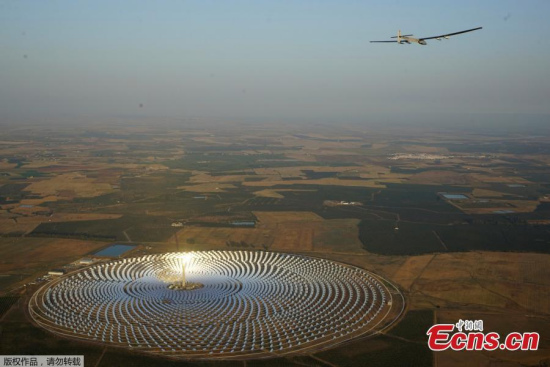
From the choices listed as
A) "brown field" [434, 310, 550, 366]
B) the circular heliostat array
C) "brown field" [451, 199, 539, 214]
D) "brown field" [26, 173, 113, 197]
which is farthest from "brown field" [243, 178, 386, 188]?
"brown field" [434, 310, 550, 366]

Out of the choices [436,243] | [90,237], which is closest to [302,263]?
[436,243]

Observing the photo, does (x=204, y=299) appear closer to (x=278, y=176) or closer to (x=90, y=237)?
(x=90, y=237)

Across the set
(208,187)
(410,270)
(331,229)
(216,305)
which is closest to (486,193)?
(331,229)

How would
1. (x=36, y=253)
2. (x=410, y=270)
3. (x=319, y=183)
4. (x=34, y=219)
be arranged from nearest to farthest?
(x=410, y=270)
(x=36, y=253)
(x=34, y=219)
(x=319, y=183)

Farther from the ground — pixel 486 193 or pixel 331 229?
pixel 486 193

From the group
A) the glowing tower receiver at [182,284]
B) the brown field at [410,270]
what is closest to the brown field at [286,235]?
the brown field at [410,270]

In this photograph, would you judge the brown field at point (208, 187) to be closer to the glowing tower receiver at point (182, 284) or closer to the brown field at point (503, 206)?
the brown field at point (503, 206)

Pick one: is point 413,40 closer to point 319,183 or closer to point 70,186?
point 319,183

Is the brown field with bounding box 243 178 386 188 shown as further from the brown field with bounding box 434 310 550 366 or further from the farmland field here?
the brown field with bounding box 434 310 550 366
